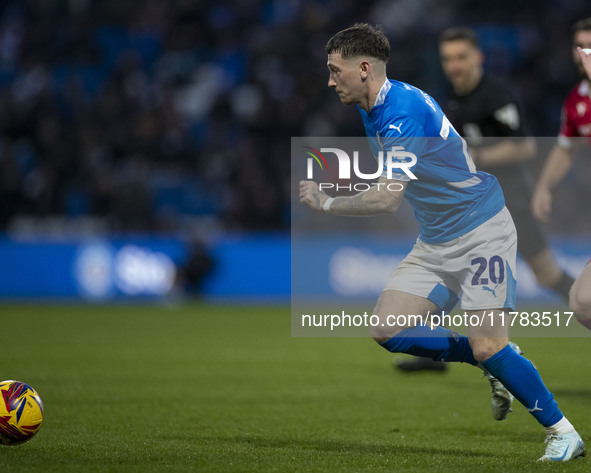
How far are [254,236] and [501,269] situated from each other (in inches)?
538

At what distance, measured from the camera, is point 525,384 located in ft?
15.8

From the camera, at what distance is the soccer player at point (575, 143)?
5742mm

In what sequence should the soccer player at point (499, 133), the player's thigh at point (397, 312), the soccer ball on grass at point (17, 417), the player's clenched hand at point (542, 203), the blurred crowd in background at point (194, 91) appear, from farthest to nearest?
the blurred crowd in background at point (194, 91) < the soccer player at point (499, 133) < the player's clenched hand at point (542, 203) < the player's thigh at point (397, 312) < the soccer ball on grass at point (17, 417)

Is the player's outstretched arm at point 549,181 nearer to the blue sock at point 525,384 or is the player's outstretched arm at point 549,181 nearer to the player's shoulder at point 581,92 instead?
the player's shoulder at point 581,92

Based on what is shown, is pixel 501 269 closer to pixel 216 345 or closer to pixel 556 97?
pixel 216 345

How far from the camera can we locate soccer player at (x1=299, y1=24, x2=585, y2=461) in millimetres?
4758

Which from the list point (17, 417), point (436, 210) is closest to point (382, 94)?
point (436, 210)

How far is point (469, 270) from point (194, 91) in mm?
16485

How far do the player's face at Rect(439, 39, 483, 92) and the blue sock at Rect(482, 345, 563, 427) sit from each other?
3782 mm

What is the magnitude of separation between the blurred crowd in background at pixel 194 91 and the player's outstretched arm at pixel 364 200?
1280 cm

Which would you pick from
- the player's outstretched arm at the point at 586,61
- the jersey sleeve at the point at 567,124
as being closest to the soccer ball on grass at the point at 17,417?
the player's outstretched arm at the point at 586,61

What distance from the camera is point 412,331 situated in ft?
17.0

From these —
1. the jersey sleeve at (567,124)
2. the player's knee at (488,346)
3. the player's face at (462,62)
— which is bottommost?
the player's knee at (488,346)

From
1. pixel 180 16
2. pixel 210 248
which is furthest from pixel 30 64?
pixel 210 248
